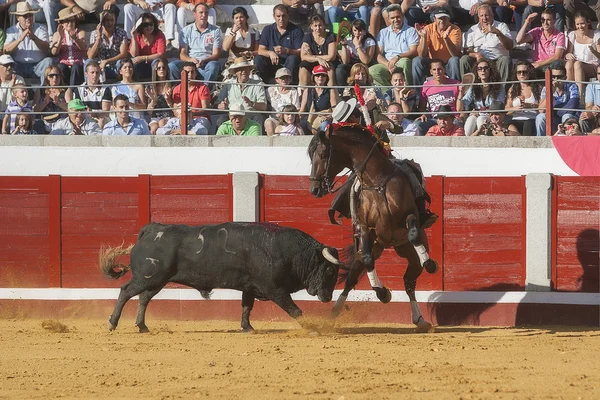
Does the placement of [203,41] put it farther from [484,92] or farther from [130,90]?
[484,92]

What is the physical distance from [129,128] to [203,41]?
181 centimetres

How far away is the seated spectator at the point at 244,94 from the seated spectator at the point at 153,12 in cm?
146

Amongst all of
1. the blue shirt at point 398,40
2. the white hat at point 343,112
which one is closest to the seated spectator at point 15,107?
the blue shirt at point 398,40

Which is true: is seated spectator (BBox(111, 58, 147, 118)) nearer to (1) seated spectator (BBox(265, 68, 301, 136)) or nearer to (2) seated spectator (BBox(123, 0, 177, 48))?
(2) seated spectator (BBox(123, 0, 177, 48))

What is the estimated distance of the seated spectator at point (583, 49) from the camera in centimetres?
1358

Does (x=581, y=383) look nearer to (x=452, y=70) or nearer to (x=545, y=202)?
(x=545, y=202)

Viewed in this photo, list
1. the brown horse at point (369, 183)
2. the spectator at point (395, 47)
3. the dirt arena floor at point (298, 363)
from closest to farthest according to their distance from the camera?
the dirt arena floor at point (298, 363), the brown horse at point (369, 183), the spectator at point (395, 47)

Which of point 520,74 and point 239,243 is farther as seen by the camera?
point 520,74

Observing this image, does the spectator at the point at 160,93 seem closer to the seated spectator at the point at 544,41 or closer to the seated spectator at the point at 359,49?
the seated spectator at the point at 359,49

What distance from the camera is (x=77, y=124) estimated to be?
13.6 meters

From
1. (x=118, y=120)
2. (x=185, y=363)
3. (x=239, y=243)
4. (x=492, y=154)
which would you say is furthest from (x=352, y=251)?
(x=118, y=120)

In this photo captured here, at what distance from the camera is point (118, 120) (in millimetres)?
13531

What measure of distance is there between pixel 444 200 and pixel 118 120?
12.9 feet

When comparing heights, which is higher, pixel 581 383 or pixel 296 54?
pixel 296 54
